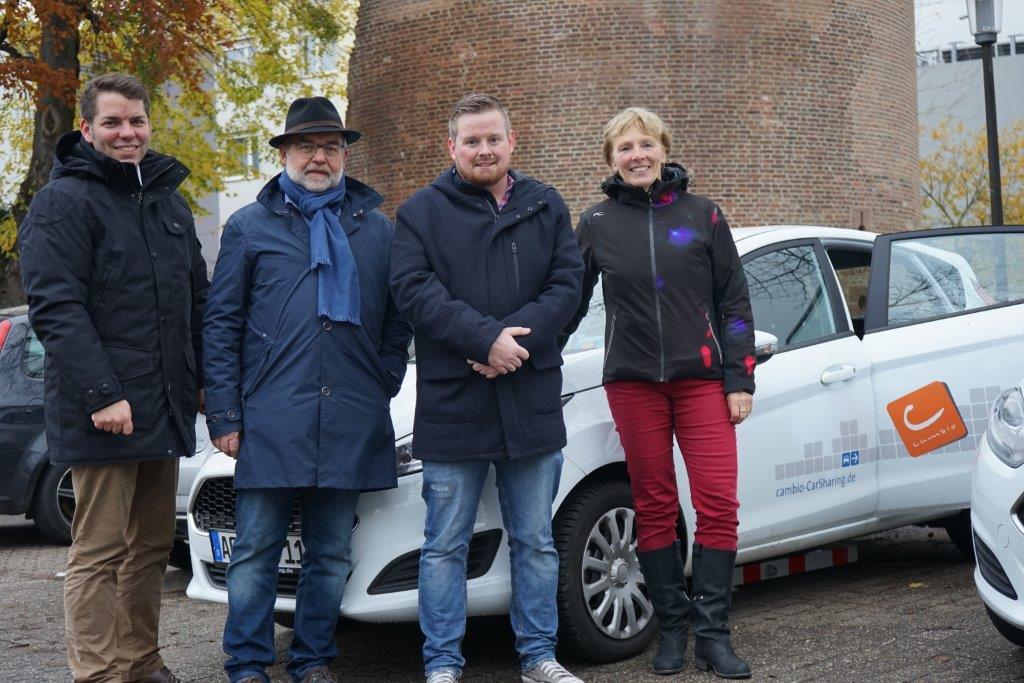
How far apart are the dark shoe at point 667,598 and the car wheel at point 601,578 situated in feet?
0.43

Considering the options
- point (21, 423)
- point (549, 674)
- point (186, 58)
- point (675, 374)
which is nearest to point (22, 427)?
point (21, 423)

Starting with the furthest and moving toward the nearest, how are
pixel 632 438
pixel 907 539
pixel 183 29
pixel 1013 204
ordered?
1. pixel 1013 204
2. pixel 183 29
3. pixel 907 539
4. pixel 632 438

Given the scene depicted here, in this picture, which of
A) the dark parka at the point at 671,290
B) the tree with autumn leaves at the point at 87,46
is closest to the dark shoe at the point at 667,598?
the dark parka at the point at 671,290

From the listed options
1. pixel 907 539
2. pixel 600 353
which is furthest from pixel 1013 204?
pixel 600 353

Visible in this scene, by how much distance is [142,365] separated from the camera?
174 inches

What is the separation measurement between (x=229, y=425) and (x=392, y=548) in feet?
2.36

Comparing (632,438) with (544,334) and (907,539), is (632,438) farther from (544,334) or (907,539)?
(907,539)

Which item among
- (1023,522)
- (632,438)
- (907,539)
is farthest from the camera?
(907,539)

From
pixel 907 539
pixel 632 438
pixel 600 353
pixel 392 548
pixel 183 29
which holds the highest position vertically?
pixel 183 29

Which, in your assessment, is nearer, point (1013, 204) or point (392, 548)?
point (392, 548)

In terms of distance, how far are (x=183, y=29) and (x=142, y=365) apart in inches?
471

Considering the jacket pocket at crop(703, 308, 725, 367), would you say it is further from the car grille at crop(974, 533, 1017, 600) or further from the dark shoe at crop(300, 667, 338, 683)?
the dark shoe at crop(300, 667, 338, 683)

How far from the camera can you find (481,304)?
14.7ft

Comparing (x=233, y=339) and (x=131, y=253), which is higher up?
(x=131, y=253)
